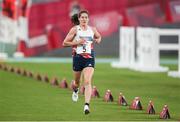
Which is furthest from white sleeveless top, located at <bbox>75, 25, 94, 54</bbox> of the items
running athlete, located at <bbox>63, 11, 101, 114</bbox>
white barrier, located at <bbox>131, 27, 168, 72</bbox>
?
white barrier, located at <bbox>131, 27, 168, 72</bbox>

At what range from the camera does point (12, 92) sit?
66.7 feet

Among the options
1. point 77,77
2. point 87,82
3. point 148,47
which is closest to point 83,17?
point 87,82

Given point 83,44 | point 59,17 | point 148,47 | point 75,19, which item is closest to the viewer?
point 83,44

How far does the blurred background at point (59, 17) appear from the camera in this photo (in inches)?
1494

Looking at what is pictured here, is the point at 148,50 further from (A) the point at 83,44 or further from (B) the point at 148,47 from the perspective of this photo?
(A) the point at 83,44

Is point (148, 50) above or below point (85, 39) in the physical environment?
below

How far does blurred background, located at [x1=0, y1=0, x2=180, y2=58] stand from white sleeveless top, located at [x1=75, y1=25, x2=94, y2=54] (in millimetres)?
21506

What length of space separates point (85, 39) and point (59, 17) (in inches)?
879

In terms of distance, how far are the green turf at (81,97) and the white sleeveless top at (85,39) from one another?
3.73ft

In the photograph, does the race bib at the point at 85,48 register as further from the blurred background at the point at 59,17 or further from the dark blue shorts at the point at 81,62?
the blurred background at the point at 59,17

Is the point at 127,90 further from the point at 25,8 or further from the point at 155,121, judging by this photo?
the point at 25,8

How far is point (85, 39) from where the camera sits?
15977 mm

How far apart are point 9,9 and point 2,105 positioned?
22.2 metres

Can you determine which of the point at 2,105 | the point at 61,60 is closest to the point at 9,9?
the point at 61,60
